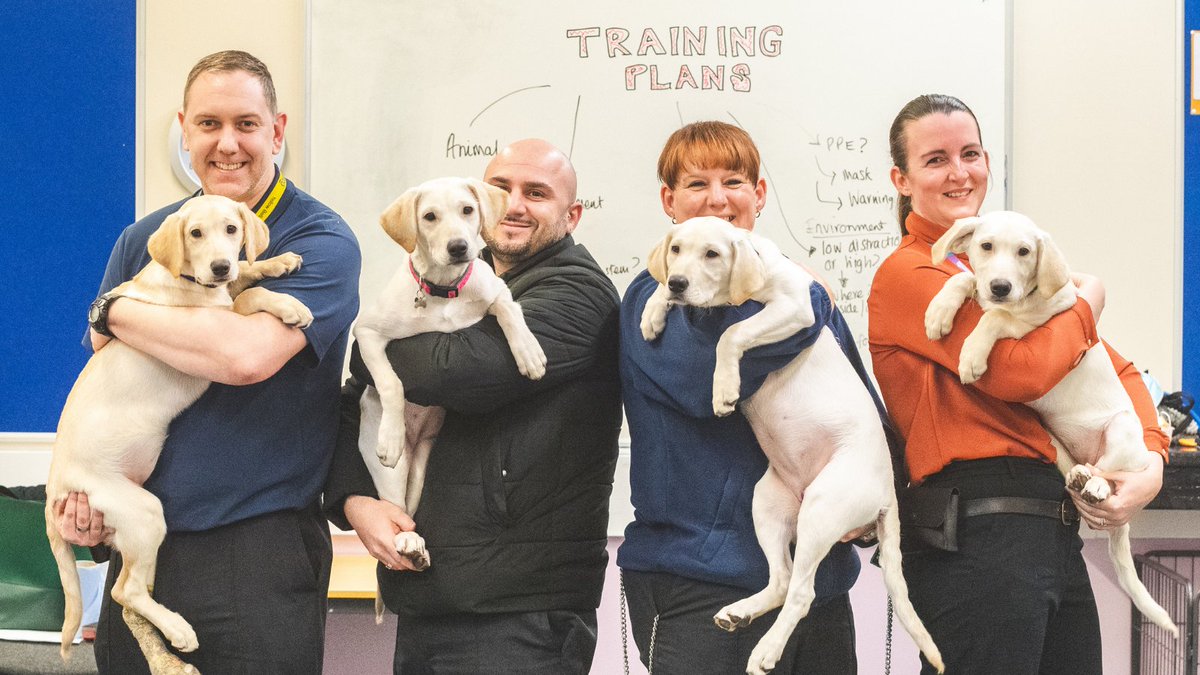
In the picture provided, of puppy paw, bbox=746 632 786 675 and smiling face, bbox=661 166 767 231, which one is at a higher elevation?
smiling face, bbox=661 166 767 231

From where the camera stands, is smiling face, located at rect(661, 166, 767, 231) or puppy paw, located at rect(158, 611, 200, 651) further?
smiling face, located at rect(661, 166, 767, 231)

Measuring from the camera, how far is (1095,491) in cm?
192

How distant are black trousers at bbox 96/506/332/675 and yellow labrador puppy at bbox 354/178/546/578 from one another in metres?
0.24

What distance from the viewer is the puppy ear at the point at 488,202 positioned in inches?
81.7

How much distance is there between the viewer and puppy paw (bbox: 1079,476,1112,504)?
75.5 inches

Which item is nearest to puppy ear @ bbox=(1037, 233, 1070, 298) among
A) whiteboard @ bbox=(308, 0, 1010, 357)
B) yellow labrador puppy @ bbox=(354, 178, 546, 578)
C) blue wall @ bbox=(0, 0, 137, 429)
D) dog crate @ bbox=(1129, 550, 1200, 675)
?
yellow labrador puppy @ bbox=(354, 178, 546, 578)

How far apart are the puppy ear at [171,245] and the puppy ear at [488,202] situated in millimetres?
559

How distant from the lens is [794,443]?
192 centimetres

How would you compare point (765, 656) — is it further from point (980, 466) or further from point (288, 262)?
point (288, 262)

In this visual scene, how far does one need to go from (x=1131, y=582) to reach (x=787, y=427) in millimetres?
867

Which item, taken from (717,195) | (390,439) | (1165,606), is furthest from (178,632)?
(1165,606)

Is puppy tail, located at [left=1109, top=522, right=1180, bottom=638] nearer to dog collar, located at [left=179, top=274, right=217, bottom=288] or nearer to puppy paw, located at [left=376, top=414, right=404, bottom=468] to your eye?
puppy paw, located at [left=376, top=414, right=404, bottom=468]

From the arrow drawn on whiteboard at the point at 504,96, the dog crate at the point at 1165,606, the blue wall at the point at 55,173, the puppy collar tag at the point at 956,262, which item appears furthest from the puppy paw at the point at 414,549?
the dog crate at the point at 1165,606

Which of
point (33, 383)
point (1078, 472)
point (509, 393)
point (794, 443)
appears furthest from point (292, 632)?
point (33, 383)
